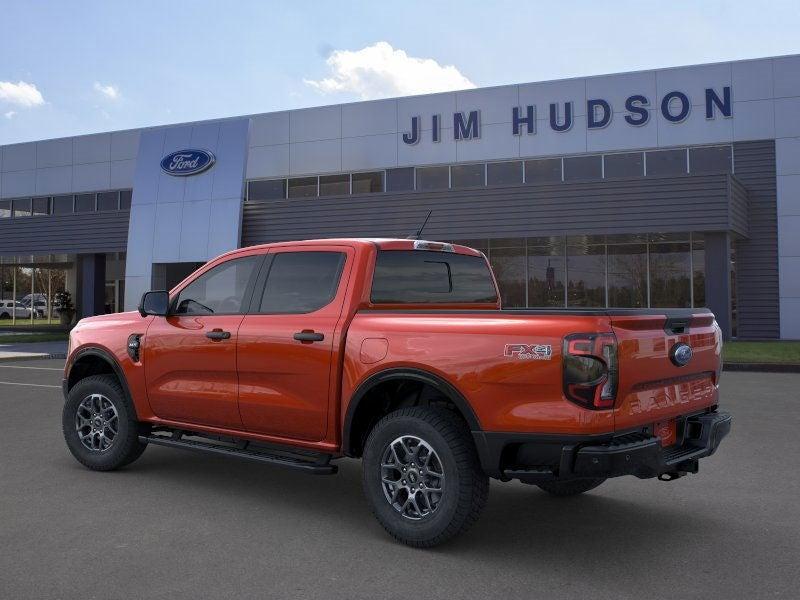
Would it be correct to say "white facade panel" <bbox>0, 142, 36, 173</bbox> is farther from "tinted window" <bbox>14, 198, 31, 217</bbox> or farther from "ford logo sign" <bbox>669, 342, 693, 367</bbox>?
"ford logo sign" <bbox>669, 342, 693, 367</bbox>

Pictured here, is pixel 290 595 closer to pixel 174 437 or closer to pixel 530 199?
pixel 174 437

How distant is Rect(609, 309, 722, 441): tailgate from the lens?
393 cm

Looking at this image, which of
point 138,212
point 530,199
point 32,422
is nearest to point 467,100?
point 530,199

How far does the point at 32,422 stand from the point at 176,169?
57.5ft

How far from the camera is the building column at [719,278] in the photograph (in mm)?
19984

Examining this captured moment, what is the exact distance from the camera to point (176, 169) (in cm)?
2498

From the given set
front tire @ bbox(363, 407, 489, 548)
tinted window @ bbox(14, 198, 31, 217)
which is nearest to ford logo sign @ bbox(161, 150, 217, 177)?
tinted window @ bbox(14, 198, 31, 217)

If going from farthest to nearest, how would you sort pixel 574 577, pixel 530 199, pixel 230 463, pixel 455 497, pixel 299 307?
pixel 530 199 < pixel 230 463 < pixel 299 307 < pixel 455 497 < pixel 574 577

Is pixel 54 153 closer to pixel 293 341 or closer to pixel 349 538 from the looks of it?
pixel 293 341

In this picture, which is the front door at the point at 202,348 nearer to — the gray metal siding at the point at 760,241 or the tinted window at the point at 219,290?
the tinted window at the point at 219,290

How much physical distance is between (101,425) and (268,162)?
71.0 feet

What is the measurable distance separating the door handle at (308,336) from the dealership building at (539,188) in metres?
17.0

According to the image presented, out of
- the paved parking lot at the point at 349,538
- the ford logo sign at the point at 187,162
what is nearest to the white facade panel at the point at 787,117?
the ford logo sign at the point at 187,162

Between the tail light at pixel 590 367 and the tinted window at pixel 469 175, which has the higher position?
the tinted window at pixel 469 175
